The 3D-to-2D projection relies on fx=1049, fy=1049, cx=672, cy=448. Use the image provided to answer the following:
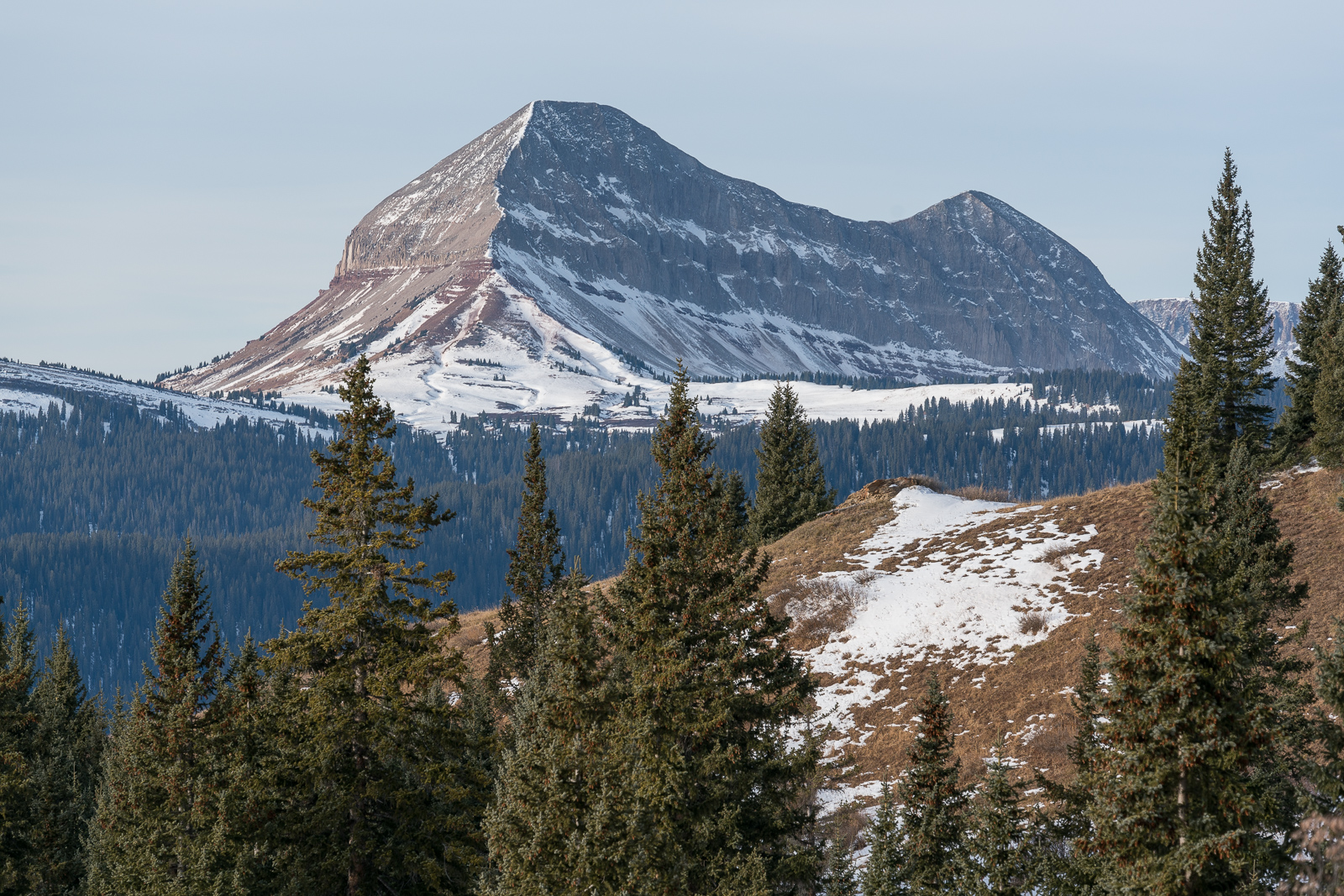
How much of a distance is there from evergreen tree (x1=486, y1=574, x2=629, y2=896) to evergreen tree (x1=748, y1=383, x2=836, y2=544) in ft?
145

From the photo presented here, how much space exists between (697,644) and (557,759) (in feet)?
15.7

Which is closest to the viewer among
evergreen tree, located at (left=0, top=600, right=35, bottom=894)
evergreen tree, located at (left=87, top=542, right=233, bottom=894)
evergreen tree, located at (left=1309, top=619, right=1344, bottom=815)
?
→ evergreen tree, located at (left=1309, top=619, right=1344, bottom=815)

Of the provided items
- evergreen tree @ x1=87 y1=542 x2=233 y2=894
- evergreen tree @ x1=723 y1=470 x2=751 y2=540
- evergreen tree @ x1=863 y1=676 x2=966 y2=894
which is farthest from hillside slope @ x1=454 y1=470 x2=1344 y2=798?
evergreen tree @ x1=87 y1=542 x2=233 y2=894

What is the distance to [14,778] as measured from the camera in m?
32.8

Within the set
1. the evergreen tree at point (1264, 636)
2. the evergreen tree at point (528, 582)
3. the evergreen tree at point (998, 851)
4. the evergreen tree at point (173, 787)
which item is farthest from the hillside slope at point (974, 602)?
the evergreen tree at point (173, 787)

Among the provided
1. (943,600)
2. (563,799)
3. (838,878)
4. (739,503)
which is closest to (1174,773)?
(838,878)

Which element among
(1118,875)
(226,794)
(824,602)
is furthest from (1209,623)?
(824,602)

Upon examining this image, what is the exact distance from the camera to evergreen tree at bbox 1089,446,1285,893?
1516cm

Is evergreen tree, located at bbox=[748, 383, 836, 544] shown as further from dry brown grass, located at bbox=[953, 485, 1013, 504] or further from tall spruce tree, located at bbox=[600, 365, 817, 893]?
tall spruce tree, located at bbox=[600, 365, 817, 893]

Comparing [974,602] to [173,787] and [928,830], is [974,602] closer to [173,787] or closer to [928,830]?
[928,830]

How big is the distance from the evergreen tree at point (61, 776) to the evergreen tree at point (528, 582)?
57.2 ft

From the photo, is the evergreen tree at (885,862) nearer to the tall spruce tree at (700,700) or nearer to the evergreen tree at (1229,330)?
the tall spruce tree at (700,700)

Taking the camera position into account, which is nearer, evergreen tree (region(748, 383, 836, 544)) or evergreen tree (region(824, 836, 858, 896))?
evergreen tree (region(824, 836, 858, 896))

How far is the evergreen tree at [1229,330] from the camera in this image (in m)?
43.6
